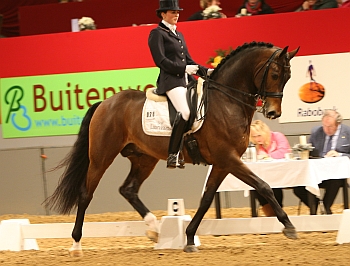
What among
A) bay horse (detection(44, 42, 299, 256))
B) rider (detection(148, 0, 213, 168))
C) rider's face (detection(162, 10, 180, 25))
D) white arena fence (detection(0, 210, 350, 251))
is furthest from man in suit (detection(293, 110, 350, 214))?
rider's face (detection(162, 10, 180, 25))

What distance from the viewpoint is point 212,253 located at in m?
5.58

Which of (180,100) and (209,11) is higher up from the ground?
(209,11)

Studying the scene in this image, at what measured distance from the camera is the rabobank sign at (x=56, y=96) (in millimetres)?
9164

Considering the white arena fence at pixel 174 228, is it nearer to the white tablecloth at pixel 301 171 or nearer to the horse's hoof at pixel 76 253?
the horse's hoof at pixel 76 253

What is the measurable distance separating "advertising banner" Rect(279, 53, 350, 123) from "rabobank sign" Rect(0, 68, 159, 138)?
1857 mm

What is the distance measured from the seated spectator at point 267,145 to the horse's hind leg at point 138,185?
149cm

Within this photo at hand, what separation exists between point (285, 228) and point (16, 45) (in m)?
5.61

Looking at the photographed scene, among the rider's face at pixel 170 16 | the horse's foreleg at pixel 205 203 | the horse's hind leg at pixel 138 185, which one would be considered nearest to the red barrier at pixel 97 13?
the horse's hind leg at pixel 138 185

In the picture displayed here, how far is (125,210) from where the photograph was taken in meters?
9.28

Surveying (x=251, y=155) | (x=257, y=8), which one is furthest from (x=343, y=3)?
(x=251, y=155)

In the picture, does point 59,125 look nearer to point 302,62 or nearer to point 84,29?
point 84,29

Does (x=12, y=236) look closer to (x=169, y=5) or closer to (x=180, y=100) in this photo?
(x=180, y=100)

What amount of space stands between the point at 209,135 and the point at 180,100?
38cm

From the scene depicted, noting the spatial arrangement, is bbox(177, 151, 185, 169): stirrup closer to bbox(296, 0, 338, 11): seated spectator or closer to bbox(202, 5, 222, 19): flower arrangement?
bbox(202, 5, 222, 19): flower arrangement
